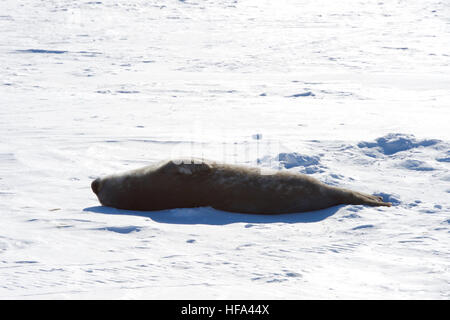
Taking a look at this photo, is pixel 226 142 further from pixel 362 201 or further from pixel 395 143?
pixel 362 201

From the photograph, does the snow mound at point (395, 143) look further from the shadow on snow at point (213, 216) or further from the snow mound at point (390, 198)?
the shadow on snow at point (213, 216)

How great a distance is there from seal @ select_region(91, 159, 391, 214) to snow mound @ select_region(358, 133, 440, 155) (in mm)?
2086

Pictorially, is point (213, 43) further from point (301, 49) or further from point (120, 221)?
point (120, 221)

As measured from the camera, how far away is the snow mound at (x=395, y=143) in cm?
755

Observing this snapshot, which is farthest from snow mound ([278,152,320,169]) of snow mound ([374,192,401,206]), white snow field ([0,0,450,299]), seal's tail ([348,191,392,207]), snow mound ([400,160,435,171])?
seal's tail ([348,191,392,207])

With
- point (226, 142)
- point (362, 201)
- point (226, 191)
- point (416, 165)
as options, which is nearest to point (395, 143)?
point (416, 165)

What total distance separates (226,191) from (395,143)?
9.25ft

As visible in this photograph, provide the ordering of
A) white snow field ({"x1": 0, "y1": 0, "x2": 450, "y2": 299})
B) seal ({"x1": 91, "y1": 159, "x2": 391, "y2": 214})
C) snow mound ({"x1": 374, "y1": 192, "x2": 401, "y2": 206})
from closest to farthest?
white snow field ({"x1": 0, "y1": 0, "x2": 450, "y2": 299}), seal ({"x1": 91, "y1": 159, "x2": 391, "y2": 214}), snow mound ({"x1": 374, "y1": 192, "x2": 401, "y2": 206})

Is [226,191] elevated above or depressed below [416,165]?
above

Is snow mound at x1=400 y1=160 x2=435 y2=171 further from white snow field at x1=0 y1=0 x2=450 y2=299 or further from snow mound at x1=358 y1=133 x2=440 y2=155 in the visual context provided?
snow mound at x1=358 y1=133 x2=440 y2=155

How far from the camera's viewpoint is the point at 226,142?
8016 mm

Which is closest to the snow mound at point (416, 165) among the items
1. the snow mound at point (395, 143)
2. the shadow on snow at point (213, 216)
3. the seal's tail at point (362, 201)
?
the snow mound at point (395, 143)

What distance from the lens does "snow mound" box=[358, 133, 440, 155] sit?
297 inches

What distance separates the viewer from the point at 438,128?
8.59 metres
